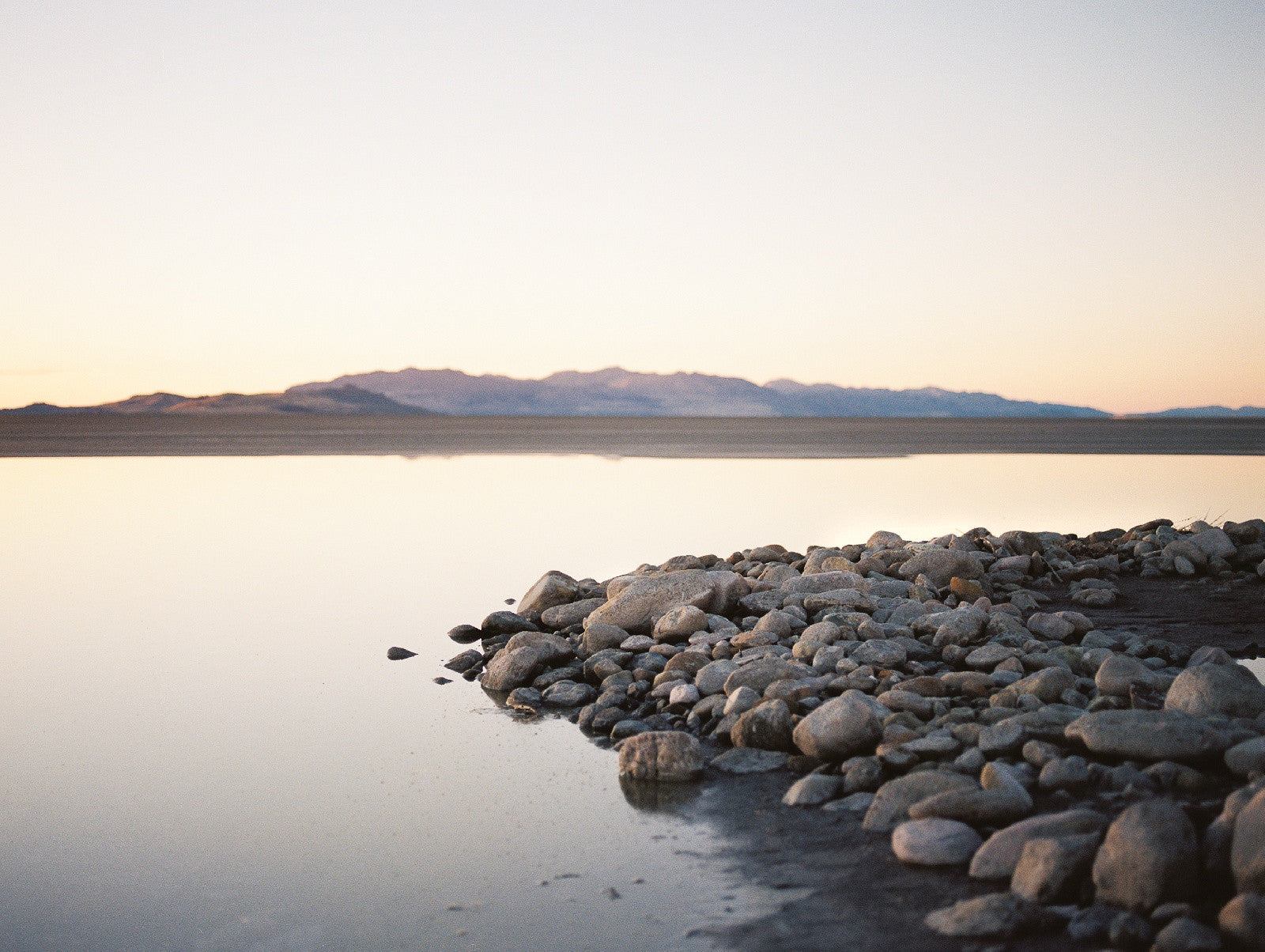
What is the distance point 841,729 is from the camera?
19.4ft

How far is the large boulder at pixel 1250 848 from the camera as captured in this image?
384 cm

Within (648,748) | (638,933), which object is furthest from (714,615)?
(638,933)

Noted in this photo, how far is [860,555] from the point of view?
11.2 meters

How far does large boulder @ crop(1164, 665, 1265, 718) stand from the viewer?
5.65m

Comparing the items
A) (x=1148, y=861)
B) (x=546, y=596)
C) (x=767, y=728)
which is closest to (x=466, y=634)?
(x=546, y=596)

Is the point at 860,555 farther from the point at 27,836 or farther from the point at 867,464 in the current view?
the point at 867,464

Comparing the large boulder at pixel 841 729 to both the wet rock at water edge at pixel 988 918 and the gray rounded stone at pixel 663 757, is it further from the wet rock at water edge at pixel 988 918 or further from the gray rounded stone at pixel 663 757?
the wet rock at water edge at pixel 988 918

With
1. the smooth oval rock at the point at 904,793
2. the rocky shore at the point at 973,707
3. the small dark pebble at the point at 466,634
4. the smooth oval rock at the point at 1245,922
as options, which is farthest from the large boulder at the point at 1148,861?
the small dark pebble at the point at 466,634

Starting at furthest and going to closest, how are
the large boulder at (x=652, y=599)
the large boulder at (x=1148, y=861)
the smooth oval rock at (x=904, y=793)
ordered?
the large boulder at (x=652, y=599)
the smooth oval rock at (x=904, y=793)
the large boulder at (x=1148, y=861)

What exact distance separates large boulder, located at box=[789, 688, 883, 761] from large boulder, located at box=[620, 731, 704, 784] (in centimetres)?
64

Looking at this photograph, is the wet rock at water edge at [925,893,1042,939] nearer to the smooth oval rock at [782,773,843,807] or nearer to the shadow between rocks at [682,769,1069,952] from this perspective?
the shadow between rocks at [682,769,1069,952]

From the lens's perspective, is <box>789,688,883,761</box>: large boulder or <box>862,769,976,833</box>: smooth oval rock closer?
<box>862,769,976,833</box>: smooth oval rock

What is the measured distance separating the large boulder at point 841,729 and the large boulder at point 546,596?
13.5ft

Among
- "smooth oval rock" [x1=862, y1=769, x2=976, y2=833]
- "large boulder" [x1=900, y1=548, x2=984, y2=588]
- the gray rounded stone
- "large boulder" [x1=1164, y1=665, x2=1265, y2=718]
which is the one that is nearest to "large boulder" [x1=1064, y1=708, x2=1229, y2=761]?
"large boulder" [x1=1164, y1=665, x2=1265, y2=718]
